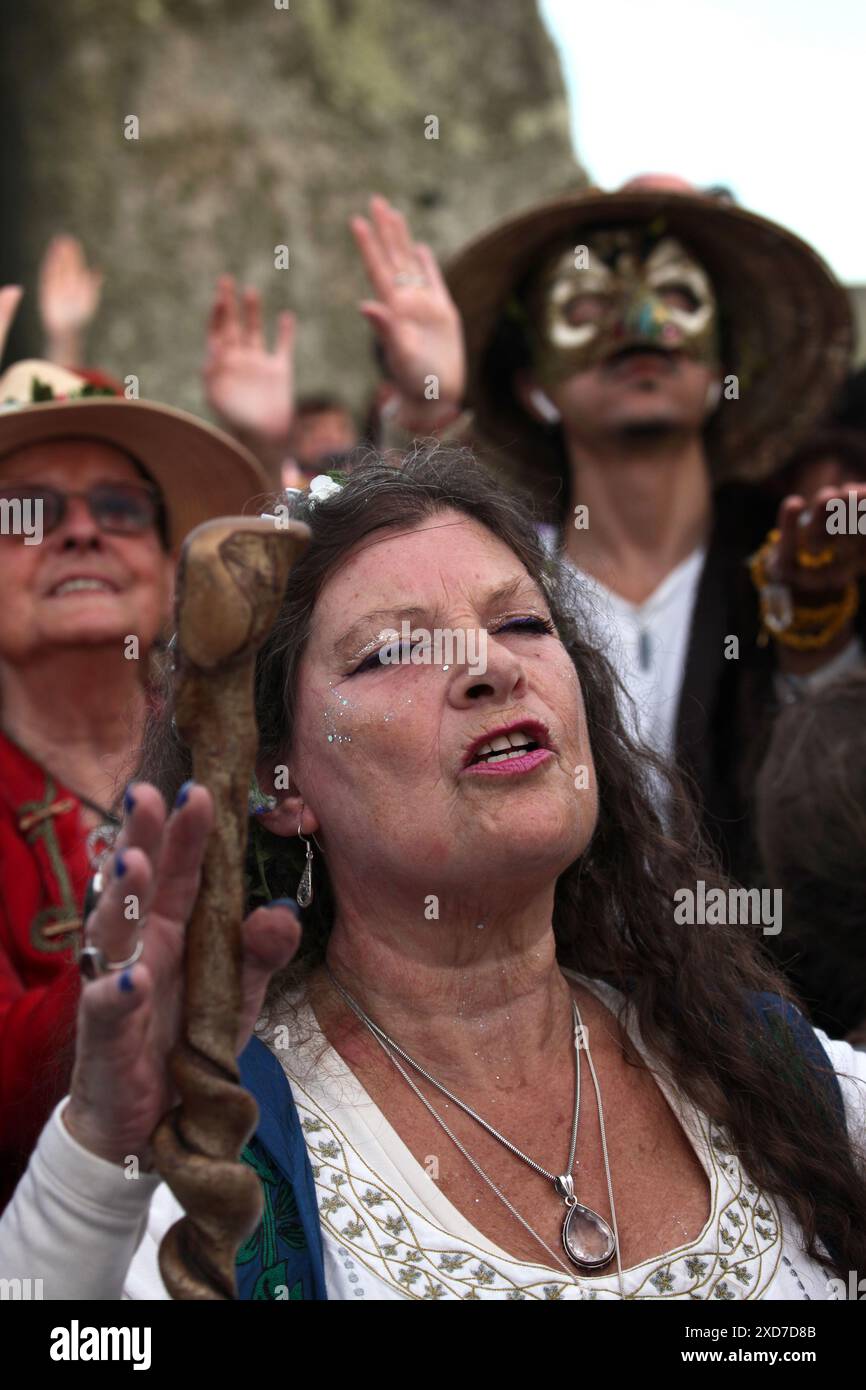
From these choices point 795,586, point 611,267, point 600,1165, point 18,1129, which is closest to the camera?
point 600,1165

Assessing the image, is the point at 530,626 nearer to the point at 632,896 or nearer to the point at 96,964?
the point at 632,896

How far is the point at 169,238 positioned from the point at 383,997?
7108 mm

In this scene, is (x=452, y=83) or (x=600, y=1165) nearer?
(x=600, y=1165)

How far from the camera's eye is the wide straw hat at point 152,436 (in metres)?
3.81

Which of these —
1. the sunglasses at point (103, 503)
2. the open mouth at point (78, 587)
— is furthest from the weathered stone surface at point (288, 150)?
the open mouth at point (78, 587)

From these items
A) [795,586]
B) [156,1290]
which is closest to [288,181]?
[795,586]

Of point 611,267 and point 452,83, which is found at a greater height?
point 452,83

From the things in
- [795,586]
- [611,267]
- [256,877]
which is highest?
[611,267]

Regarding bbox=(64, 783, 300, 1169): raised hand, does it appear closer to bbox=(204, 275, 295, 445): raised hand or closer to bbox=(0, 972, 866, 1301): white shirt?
bbox=(0, 972, 866, 1301): white shirt

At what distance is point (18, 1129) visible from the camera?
8.80 ft

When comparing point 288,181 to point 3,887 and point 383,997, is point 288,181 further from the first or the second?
point 383,997

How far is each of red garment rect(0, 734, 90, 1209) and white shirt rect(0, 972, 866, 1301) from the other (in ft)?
1.45

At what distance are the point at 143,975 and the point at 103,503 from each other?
8.38 ft
